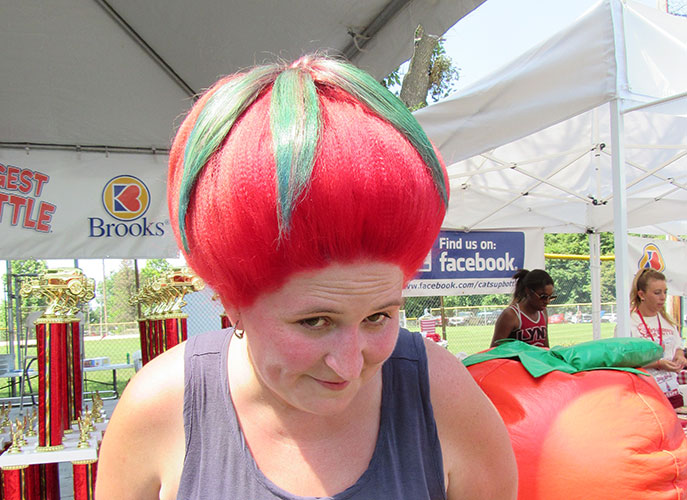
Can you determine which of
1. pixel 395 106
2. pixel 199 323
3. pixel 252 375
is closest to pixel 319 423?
pixel 252 375

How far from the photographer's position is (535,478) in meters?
1.44

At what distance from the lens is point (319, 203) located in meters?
0.59

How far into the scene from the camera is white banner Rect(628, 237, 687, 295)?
6.44 m

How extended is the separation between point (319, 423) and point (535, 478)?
0.90 meters

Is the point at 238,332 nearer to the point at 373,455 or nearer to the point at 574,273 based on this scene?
the point at 373,455

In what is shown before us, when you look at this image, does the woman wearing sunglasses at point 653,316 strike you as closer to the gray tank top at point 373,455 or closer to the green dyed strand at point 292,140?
the gray tank top at point 373,455

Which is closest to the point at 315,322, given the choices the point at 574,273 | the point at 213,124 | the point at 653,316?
the point at 213,124

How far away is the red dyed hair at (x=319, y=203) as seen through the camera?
60 cm

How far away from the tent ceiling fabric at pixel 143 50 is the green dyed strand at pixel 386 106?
148 cm

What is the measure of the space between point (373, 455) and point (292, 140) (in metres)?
0.53

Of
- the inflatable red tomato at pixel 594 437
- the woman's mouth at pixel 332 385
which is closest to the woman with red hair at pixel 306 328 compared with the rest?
the woman's mouth at pixel 332 385

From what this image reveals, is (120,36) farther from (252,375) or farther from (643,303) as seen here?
(643,303)

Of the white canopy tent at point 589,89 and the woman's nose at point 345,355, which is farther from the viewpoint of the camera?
the white canopy tent at point 589,89

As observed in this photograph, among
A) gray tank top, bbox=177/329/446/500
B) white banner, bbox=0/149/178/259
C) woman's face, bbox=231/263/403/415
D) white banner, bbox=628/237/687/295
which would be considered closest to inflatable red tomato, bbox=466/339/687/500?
gray tank top, bbox=177/329/446/500
